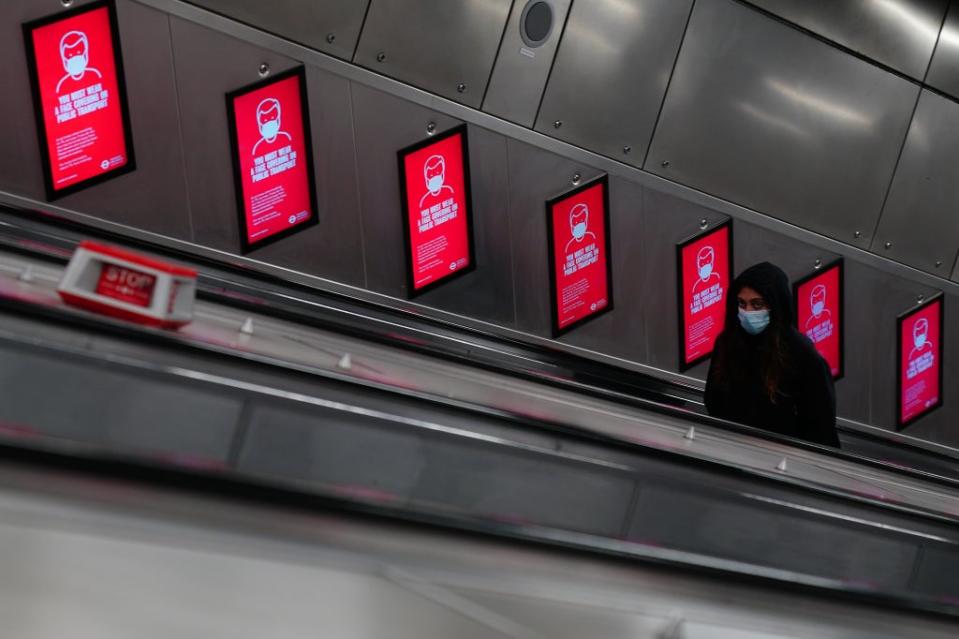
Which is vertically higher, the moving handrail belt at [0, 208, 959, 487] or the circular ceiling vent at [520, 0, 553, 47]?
the circular ceiling vent at [520, 0, 553, 47]

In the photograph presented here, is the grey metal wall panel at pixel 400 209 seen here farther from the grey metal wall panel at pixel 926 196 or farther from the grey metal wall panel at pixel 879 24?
the grey metal wall panel at pixel 926 196

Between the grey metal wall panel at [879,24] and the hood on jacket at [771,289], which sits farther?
the grey metal wall panel at [879,24]

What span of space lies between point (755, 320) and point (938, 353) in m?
5.53

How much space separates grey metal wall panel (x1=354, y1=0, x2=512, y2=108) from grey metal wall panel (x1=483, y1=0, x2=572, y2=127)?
0.22 feet

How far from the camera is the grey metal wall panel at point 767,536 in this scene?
2.90 metres

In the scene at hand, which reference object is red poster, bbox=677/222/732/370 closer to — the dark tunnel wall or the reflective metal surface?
the dark tunnel wall

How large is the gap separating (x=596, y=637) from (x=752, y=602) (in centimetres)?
32

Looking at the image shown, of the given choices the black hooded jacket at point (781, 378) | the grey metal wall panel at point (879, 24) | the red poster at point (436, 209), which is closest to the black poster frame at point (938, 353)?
the grey metal wall panel at point (879, 24)

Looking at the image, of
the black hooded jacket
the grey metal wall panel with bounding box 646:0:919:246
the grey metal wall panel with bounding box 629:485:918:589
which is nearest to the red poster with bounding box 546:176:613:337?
the grey metal wall panel with bounding box 646:0:919:246

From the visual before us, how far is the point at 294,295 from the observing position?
5.92 meters

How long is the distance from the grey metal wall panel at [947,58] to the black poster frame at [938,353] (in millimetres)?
1632

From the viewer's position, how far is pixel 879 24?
28.4 feet

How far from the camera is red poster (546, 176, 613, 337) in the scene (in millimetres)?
7301

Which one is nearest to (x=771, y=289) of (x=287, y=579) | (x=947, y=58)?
(x=287, y=579)
